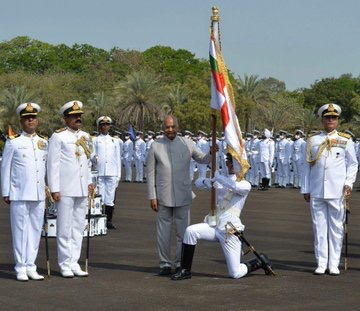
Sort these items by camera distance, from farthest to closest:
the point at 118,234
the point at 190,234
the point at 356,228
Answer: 1. the point at 356,228
2. the point at 118,234
3. the point at 190,234

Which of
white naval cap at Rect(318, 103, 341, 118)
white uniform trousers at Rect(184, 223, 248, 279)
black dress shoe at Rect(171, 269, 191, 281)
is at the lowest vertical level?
black dress shoe at Rect(171, 269, 191, 281)

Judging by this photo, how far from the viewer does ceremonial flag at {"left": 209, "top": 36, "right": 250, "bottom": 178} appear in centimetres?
1154

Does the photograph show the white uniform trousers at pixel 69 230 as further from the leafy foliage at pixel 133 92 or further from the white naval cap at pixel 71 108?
the leafy foliage at pixel 133 92

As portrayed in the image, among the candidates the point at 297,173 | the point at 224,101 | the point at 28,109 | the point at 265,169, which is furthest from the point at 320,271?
the point at 297,173

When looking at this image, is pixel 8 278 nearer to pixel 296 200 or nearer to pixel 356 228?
pixel 356 228

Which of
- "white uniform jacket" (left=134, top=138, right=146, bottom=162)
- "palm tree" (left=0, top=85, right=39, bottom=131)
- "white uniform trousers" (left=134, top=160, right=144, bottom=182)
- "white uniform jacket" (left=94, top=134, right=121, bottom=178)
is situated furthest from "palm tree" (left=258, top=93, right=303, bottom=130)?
"white uniform jacket" (left=94, top=134, right=121, bottom=178)

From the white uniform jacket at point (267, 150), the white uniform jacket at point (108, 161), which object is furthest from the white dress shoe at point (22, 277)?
the white uniform jacket at point (267, 150)

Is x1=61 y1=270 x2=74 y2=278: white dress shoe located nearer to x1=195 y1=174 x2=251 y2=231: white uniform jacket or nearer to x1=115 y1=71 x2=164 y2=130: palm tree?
x1=195 y1=174 x2=251 y2=231: white uniform jacket

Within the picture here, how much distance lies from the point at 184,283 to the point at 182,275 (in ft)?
0.77

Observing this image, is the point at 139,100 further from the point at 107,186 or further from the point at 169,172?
the point at 169,172

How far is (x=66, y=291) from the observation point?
10.5 m

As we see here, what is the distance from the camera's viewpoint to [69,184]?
38.0 feet

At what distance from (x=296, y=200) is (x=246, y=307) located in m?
17.1

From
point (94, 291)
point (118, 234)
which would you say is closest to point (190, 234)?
point (94, 291)
